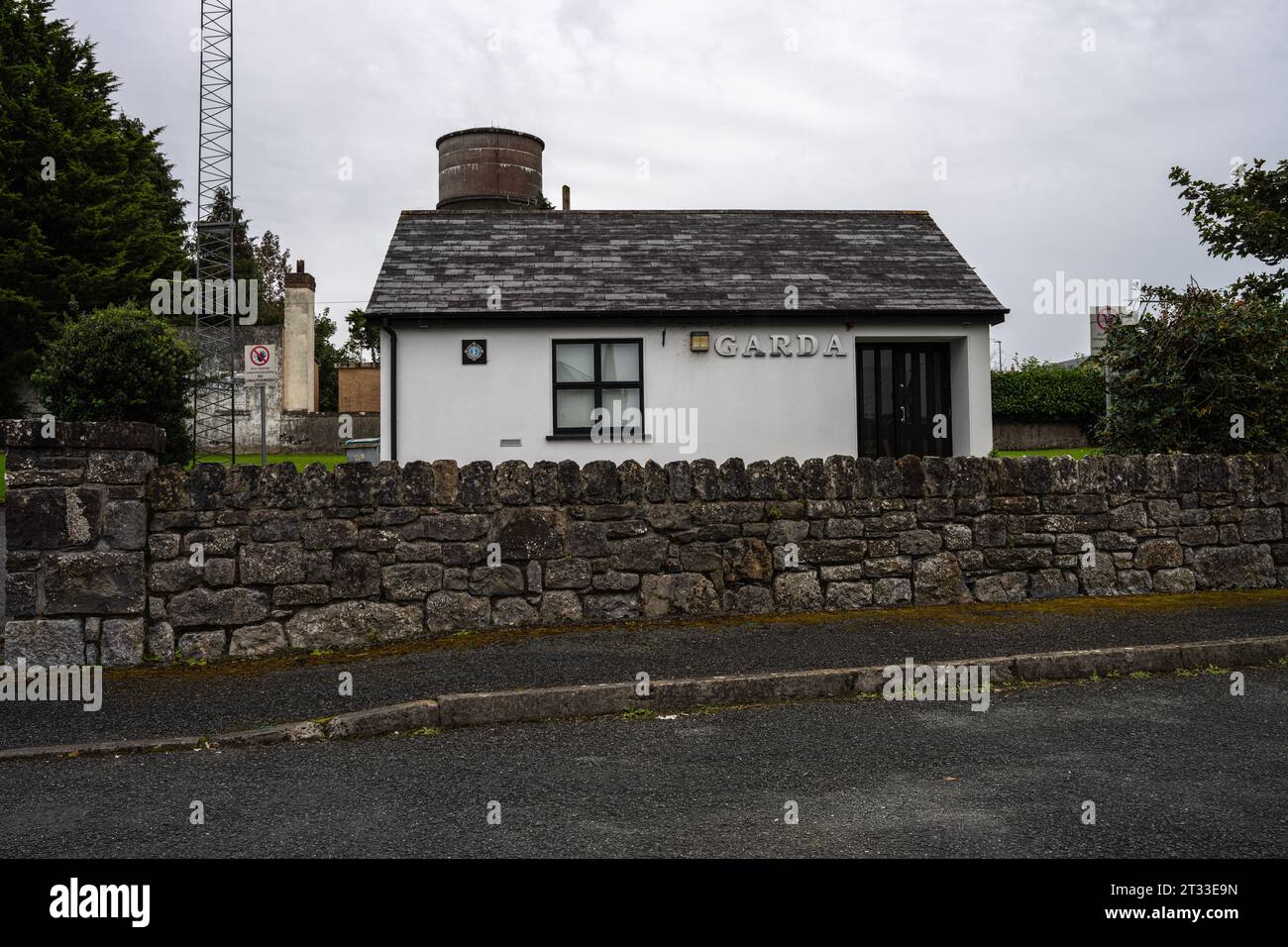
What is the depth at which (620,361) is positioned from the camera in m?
13.4

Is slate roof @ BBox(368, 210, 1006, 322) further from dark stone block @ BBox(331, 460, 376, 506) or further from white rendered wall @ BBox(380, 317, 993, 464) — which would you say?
dark stone block @ BBox(331, 460, 376, 506)

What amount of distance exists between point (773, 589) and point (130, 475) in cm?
496

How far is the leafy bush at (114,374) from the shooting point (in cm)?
851

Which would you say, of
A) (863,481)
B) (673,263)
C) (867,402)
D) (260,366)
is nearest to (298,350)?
(260,366)

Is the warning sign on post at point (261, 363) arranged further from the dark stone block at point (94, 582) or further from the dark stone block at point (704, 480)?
the dark stone block at point (704, 480)

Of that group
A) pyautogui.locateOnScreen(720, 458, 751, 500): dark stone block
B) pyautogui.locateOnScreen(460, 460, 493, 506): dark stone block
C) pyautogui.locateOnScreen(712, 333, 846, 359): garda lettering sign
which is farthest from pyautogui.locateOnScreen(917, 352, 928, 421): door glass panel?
pyautogui.locateOnScreen(460, 460, 493, 506): dark stone block

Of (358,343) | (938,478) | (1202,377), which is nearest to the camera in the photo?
(938,478)

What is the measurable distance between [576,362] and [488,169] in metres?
13.4

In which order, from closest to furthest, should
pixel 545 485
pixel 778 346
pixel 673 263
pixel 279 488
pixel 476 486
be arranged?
pixel 279 488, pixel 476 486, pixel 545 485, pixel 778 346, pixel 673 263

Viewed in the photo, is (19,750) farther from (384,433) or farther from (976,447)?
(976,447)

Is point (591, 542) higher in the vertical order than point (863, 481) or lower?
lower

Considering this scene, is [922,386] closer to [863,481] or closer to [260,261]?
[863,481]

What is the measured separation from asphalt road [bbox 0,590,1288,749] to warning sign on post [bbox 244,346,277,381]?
987 inches

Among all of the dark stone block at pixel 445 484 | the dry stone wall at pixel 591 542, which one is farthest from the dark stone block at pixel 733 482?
the dark stone block at pixel 445 484
